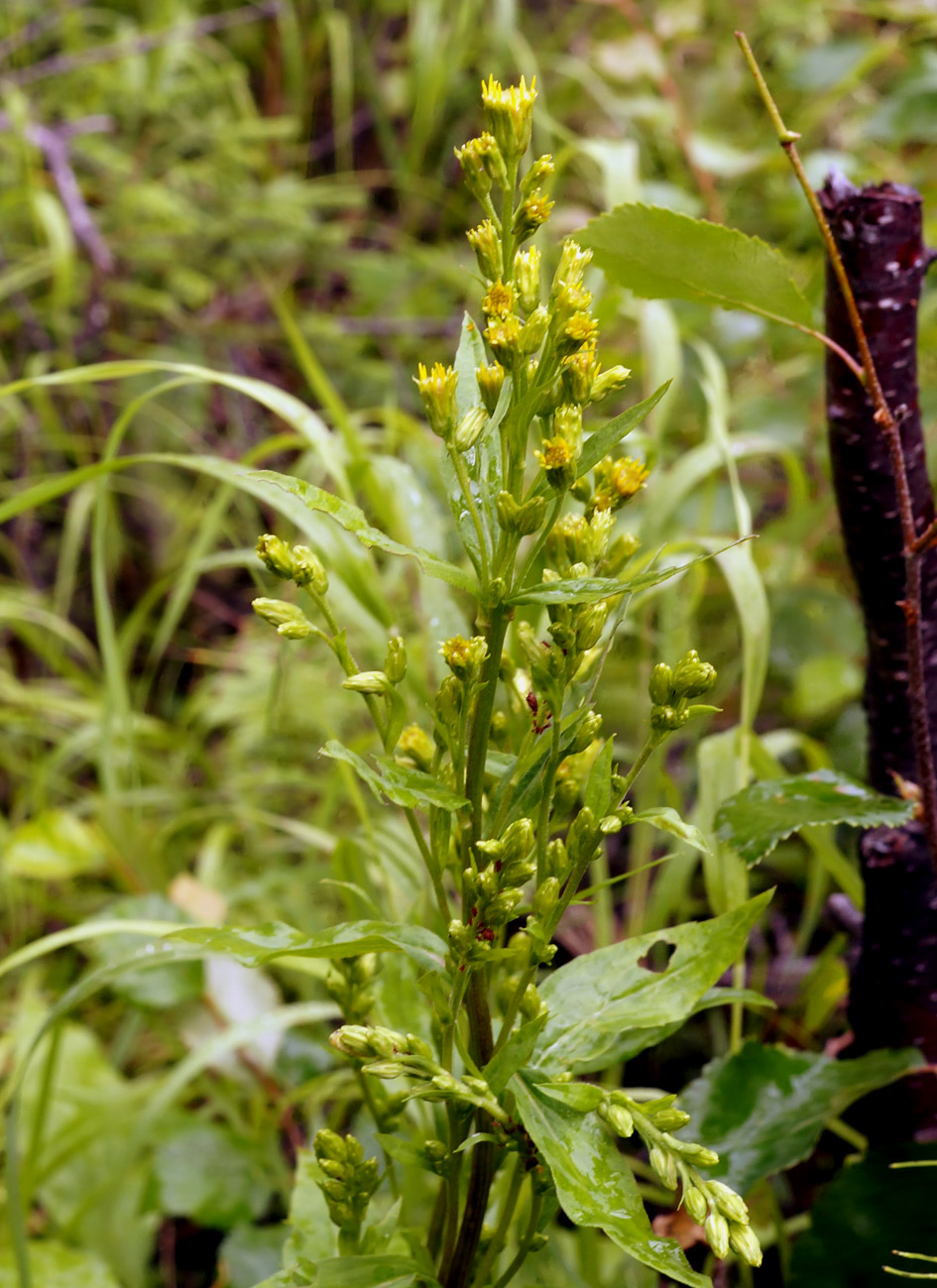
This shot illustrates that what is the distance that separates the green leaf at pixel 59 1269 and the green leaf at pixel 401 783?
646mm

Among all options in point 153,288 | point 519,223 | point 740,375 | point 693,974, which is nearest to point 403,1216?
point 693,974

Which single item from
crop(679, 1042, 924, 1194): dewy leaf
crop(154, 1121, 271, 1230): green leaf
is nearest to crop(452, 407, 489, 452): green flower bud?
crop(679, 1042, 924, 1194): dewy leaf

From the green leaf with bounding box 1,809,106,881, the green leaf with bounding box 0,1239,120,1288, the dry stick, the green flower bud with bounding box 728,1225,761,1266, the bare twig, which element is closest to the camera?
the green flower bud with bounding box 728,1225,761,1266

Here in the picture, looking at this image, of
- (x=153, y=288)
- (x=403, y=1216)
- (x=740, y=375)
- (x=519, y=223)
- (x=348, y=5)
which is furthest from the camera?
(x=348, y=5)

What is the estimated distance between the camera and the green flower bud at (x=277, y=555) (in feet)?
1.39

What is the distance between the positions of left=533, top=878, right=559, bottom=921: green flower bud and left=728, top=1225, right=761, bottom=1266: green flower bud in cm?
14

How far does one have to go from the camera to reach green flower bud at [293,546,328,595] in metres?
0.43

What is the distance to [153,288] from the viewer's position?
6.41 ft

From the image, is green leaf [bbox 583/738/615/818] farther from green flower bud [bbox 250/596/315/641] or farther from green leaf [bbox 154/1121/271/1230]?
green leaf [bbox 154/1121/271/1230]

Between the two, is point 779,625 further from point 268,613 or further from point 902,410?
→ point 268,613

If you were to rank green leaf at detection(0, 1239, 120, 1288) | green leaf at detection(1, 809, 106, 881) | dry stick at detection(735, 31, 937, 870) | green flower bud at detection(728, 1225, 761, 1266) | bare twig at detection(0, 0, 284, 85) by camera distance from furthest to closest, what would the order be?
bare twig at detection(0, 0, 284, 85), green leaf at detection(1, 809, 106, 881), green leaf at detection(0, 1239, 120, 1288), dry stick at detection(735, 31, 937, 870), green flower bud at detection(728, 1225, 761, 1266)

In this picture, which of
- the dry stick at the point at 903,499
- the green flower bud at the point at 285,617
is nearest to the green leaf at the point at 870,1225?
the dry stick at the point at 903,499

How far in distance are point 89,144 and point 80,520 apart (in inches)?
32.2

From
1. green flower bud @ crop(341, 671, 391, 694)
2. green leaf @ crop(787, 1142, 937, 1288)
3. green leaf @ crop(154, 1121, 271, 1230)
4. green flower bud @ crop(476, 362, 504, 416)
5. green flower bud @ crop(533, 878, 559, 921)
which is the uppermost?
green flower bud @ crop(476, 362, 504, 416)
